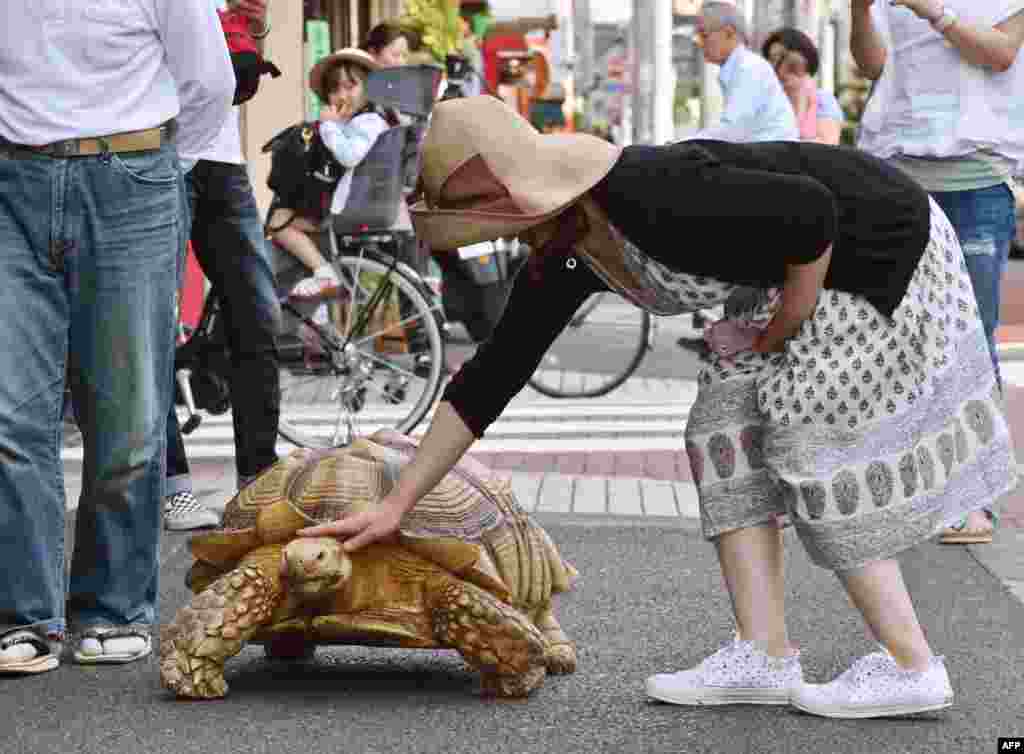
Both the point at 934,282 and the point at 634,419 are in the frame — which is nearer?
the point at 934,282

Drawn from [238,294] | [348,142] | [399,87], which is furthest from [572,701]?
[399,87]

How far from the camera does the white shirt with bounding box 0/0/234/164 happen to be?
5.02 m

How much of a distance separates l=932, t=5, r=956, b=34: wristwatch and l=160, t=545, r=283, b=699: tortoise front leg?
116 inches

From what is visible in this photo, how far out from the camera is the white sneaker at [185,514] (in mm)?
7117

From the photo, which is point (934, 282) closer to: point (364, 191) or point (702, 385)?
point (702, 385)

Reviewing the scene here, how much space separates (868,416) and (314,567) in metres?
1.18

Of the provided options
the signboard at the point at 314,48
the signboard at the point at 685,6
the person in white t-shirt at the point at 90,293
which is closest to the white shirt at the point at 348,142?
the person in white t-shirt at the point at 90,293

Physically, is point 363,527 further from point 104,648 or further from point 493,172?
point 104,648

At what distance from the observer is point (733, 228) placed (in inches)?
166

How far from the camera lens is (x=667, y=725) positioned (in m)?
4.51

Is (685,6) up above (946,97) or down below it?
below

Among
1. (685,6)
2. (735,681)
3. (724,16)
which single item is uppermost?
(724,16)

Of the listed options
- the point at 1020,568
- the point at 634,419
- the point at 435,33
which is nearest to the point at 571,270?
the point at 1020,568

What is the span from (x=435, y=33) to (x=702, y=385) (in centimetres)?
1598
